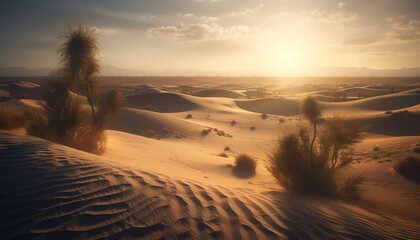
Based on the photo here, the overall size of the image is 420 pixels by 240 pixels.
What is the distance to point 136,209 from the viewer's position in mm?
2717

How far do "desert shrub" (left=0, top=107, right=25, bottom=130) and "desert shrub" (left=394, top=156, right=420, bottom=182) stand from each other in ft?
47.4

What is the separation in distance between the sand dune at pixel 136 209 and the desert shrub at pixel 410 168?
4427 millimetres

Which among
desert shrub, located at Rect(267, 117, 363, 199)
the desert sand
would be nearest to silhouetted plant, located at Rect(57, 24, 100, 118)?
the desert sand

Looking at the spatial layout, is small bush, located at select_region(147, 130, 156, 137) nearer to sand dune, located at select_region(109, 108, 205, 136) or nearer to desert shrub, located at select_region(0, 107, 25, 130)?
sand dune, located at select_region(109, 108, 205, 136)

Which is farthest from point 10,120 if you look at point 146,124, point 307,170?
Answer: point 307,170

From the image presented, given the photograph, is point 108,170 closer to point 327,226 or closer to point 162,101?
point 327,226

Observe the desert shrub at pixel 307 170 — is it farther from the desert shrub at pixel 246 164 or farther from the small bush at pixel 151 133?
the small bush at pixel 151 133

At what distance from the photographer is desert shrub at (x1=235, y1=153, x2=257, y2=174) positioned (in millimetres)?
8188

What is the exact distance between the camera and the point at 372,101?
26.2 metres

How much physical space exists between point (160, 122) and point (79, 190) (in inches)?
571

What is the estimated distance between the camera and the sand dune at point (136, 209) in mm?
2293

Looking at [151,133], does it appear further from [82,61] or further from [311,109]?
[311,109]

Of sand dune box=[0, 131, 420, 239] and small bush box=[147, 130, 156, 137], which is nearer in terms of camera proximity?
sand dune box=[0, 131, 420, 239]

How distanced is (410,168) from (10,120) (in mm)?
14869
